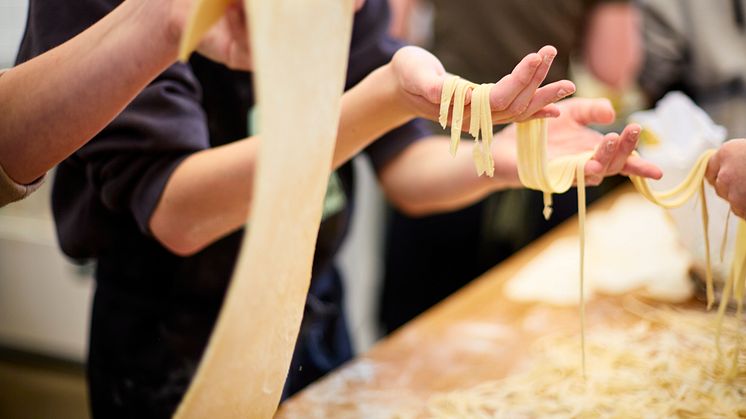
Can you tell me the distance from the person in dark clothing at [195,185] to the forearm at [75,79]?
8cm

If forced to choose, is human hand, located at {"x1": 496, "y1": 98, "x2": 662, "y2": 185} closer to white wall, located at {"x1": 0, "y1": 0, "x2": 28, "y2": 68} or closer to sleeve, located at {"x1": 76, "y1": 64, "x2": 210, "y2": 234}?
sleeve, located at {"x1": 76, "y1": 64, "x2": 210, "y2": 234}

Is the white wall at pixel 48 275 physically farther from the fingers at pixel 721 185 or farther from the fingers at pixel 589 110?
the fingers at pixel 721 185

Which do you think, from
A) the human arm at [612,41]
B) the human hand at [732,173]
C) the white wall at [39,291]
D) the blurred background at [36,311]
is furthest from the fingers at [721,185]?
the human arm at [612,41]

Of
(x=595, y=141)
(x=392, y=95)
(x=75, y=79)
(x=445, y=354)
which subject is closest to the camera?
(x=75, y=79)

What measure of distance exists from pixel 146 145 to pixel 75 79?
0.69 ft

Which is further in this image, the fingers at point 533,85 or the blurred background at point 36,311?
the blurred background at point 36,311

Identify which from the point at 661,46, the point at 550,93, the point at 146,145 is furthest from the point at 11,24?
the point at 661,46

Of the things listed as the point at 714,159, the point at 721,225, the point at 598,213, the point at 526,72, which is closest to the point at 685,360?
the point at 721,225

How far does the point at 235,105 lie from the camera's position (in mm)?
953

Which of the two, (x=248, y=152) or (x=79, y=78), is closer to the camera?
(x=79, y=78)

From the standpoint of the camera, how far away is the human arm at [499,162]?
2.52 ft

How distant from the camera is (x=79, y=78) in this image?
59 centimetres

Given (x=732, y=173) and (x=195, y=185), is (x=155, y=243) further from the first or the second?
(x=732, y=173)

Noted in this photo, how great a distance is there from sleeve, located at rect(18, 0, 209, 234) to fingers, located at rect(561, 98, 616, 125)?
1.46 feet
